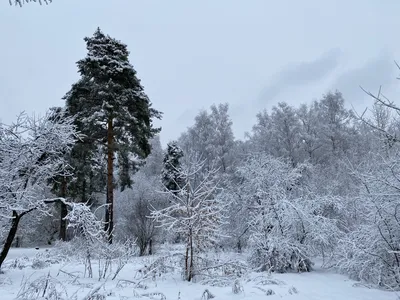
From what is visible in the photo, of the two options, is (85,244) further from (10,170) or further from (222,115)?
(222,115)

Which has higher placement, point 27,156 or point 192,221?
point 27,156

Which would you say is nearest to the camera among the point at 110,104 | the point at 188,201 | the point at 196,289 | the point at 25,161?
the point at 196,289

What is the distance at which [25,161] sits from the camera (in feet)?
27.0

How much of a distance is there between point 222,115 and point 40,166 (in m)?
21.8

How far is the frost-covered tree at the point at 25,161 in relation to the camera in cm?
784

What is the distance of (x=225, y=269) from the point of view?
26.6 feet

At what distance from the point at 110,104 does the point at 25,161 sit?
614cm

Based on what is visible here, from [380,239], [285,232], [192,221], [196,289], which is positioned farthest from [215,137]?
[196,289]

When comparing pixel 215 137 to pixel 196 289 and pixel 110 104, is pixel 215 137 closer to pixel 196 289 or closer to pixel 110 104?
pixel 110 104

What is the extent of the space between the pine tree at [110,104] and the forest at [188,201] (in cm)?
5

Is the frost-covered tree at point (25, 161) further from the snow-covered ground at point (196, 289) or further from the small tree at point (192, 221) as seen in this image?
the small tree at point (192, 221)

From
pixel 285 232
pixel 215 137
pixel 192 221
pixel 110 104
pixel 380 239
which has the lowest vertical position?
pixel 380 239

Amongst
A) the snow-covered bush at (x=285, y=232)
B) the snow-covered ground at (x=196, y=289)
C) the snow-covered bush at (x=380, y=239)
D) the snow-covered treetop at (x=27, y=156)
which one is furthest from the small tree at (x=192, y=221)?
the snow-covered bush at (x=380, y=239)

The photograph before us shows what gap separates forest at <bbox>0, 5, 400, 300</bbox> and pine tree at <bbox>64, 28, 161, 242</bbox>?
0.05 meters
